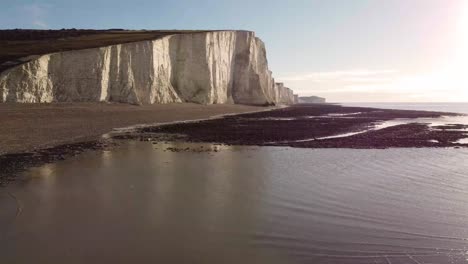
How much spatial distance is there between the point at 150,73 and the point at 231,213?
34515 mm

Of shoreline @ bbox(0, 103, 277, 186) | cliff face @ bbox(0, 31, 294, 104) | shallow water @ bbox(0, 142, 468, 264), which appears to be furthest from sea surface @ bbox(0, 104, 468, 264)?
cliff face @ bbox(0, 31, 294, 104)

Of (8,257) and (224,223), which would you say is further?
(224,223)

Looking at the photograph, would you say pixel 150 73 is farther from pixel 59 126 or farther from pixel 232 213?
pixel 232 213

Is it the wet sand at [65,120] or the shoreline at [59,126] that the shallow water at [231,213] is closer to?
the shoreline at [59,126]

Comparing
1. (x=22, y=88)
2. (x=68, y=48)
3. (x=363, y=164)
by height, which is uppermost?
(x=68, y=48)

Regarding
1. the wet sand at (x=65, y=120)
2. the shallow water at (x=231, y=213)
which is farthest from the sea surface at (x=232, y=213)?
the wet sand at (x=65, y=120)

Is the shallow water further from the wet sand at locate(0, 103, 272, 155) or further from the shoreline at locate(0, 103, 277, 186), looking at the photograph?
the wet sand at locate(0, 103, 272, 155)

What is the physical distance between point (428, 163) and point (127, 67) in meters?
29.3

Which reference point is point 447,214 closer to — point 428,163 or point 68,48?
point 428,163

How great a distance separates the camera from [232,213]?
23.7 ft

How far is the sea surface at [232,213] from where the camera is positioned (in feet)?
17.5

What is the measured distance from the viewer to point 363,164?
13898 mm

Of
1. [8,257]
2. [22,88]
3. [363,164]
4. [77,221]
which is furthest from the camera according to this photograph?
[22,88]

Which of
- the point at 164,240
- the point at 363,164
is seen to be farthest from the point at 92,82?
the point at 164,240
